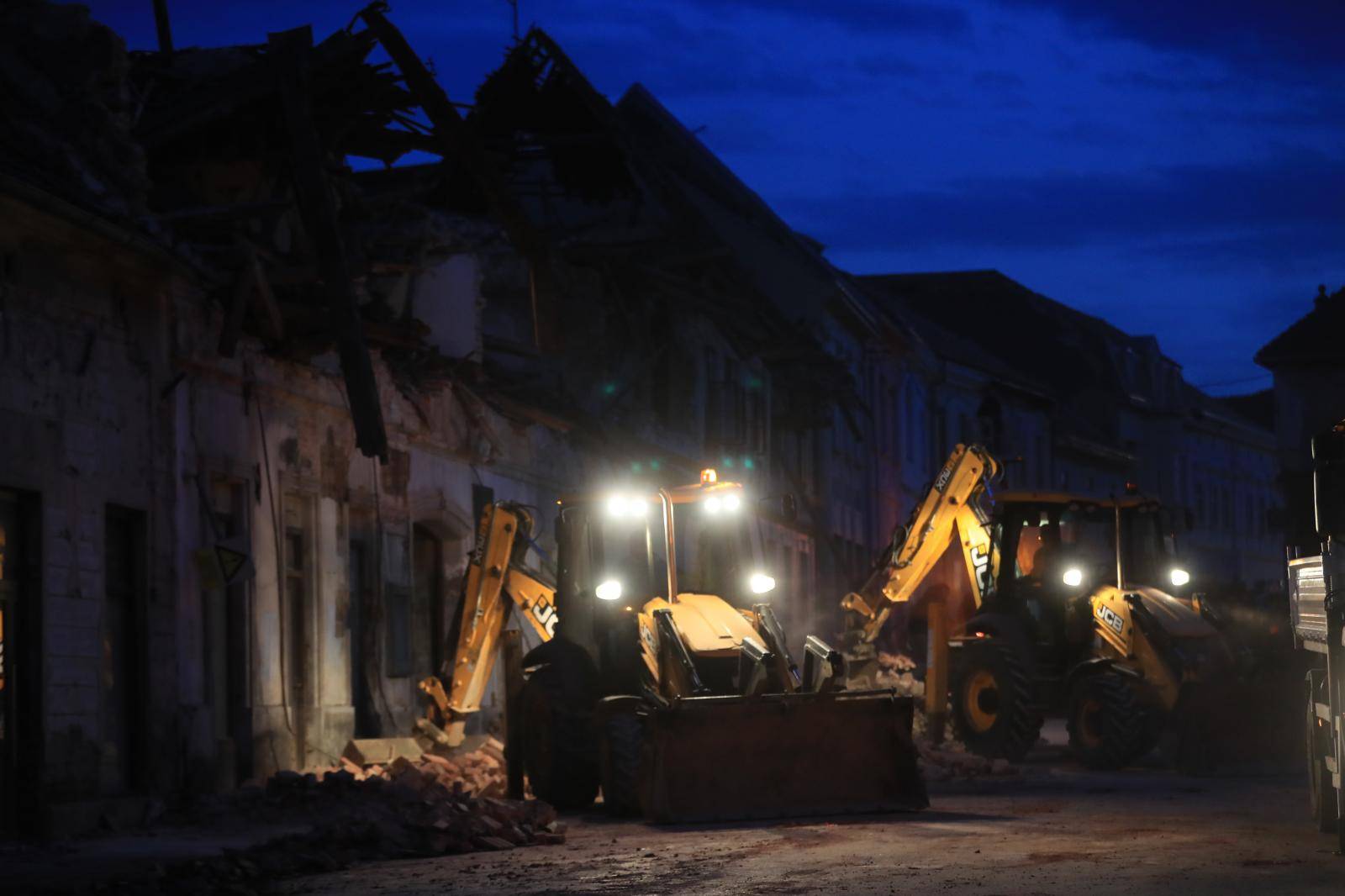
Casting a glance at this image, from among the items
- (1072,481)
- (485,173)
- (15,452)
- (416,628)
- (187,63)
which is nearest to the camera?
(15,452)

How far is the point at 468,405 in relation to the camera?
27.6 metres

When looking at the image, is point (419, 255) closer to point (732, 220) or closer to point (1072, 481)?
point (732, 220)

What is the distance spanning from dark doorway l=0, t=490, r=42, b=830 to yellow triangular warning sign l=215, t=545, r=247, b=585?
3.04 metres

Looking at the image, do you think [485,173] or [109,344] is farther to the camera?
[485,173]

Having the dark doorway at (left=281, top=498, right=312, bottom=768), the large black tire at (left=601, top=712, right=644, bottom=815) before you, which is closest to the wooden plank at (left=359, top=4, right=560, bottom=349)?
the dark doorway at (left=281, top=498, right=312, bottom=768)

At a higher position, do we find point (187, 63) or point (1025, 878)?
point (187, 63)

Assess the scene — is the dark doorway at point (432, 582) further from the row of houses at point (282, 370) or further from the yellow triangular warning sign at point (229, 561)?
the yellow triangular warning sign at point (229, 561)

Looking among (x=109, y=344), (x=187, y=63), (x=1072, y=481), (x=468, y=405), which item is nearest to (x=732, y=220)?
(x=468, y=405)

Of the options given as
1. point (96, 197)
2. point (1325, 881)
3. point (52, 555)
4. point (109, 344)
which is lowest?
point (1325, 881)

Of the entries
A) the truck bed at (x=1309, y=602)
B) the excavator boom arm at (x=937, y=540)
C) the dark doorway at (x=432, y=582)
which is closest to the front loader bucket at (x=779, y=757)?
the truck bed at (x=1309, y=602)

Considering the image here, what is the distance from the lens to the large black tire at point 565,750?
19.1 meters

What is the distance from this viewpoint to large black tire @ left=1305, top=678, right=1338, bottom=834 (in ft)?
49.2

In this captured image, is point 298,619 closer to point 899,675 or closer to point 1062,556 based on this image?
point 1062,556

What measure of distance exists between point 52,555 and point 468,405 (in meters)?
10.4
